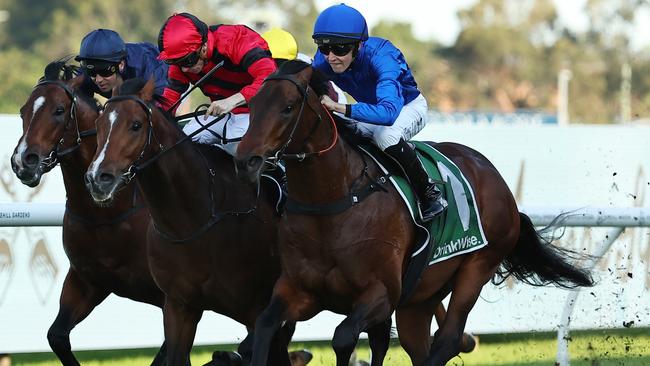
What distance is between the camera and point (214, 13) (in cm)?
6034

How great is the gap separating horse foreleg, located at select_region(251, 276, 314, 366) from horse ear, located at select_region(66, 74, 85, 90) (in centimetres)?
153

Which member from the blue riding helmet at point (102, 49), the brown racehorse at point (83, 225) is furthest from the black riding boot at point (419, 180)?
the blue riding helmet at point (102, 49)

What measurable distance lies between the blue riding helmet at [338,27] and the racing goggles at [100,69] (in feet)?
3.97

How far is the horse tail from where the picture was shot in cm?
676

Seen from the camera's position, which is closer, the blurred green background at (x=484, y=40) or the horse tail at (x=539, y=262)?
the horse tail at (x=539, y=262)

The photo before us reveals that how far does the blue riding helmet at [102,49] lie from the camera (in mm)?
5988

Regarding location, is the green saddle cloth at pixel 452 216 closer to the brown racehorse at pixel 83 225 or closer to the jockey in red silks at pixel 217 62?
the jockey in red silks at pixel 217 62

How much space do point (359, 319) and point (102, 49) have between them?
6.43 feet

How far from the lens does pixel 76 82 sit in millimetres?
5996

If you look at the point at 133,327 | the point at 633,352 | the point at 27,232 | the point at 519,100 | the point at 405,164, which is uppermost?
the point at 405,164

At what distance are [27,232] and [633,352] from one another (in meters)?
4.14

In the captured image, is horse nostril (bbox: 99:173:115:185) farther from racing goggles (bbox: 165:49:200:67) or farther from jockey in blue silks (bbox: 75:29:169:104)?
jockey in blue silks (bbox: 75:29:169:104)

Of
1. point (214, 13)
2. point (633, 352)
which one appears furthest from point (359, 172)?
point (214, 13)

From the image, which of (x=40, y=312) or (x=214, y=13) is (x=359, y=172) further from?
(x=214, y=13)
